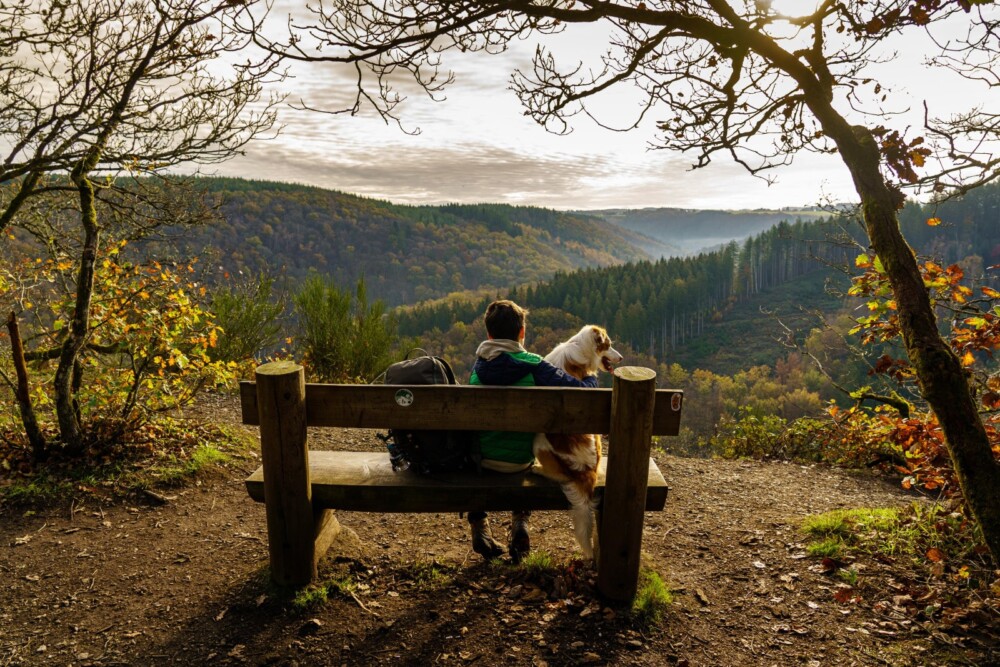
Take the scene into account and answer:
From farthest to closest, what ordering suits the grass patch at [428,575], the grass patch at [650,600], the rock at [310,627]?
the grass patch at [428,575], the grass patch at [650,600], the rock at [310,627]

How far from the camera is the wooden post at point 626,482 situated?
113 inches

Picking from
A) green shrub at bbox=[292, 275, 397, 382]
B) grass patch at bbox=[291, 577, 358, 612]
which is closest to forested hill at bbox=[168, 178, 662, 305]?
green shrub at bbox=[292, 275, 397, 382]

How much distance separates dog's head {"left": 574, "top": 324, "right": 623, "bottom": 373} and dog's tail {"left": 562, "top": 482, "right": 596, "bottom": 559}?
0.78m

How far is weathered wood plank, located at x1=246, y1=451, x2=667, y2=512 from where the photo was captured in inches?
125

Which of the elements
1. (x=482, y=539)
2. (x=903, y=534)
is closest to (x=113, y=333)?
(x=482, y=539)

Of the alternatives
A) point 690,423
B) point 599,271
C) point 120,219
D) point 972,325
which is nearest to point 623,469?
point 972,325

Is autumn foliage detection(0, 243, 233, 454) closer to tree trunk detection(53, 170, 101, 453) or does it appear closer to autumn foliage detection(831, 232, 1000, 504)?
tree trunk detection(53, 170, 101, 453)

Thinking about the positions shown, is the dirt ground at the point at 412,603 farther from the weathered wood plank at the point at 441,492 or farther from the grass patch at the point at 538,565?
the weathered wood plank at the point at 441,492

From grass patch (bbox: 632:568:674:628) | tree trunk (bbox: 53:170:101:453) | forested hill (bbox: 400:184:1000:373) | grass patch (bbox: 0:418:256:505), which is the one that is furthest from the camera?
forested hill (bbox: 400:184:1000:373)

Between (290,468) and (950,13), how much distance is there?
4632mm

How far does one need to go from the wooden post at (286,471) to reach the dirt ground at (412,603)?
215mm

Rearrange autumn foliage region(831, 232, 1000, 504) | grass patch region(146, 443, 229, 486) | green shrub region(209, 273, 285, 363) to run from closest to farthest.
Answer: autumn foliage region(831, 232, 1000, 504) < grass patch region(146, 443, 229, 486) < green shrub region(209, 273, 285, 363)

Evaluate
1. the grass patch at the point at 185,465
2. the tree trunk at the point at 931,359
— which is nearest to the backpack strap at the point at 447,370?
the tree trunk at the point at 931,359

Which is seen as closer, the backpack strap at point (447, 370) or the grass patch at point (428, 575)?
the backpack strap at point (447, 370)
